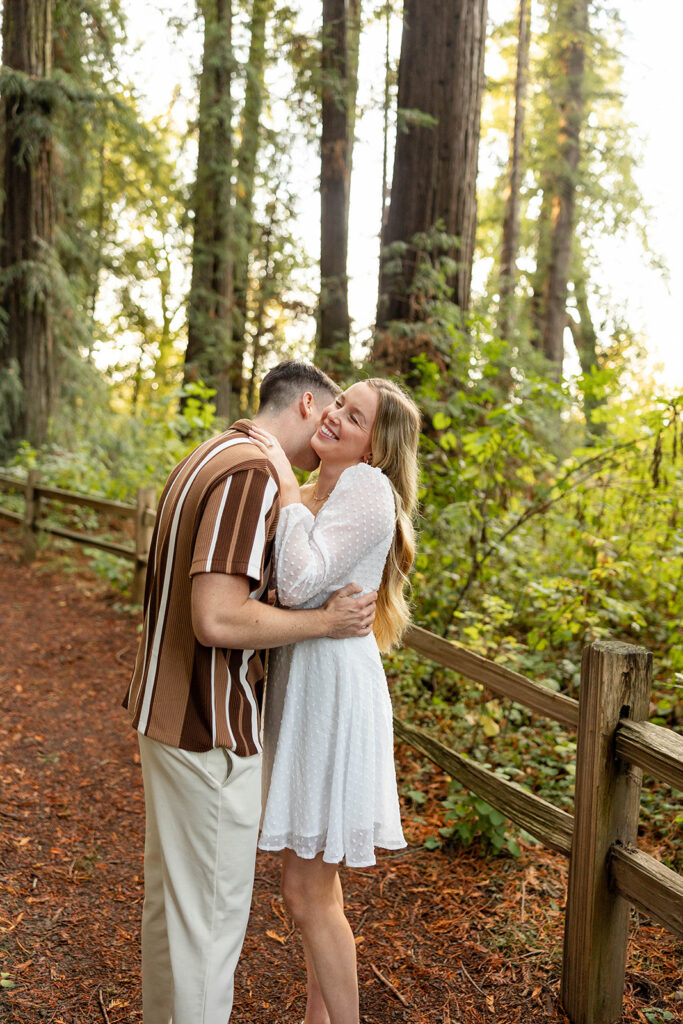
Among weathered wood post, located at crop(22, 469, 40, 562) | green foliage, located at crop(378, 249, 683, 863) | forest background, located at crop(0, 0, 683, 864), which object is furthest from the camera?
weathered wood post, located at crop(22, 469, 40, 562)

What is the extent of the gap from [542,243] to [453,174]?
1045cm

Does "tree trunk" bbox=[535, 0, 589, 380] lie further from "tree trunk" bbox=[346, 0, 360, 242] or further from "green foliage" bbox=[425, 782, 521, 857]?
"green foliage" bbox=[425, 782, 521, 857]

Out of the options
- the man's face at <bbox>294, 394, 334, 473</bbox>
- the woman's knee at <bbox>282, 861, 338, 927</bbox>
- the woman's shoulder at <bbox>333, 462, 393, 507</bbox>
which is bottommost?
the woman's knee at <bbox>282, 861, 338, 927</bbox>

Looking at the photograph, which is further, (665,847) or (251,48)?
(251,48)

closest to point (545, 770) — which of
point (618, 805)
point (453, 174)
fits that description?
point (618, 805)

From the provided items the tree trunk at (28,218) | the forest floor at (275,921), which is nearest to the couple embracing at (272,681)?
the forest floor at (275,921)

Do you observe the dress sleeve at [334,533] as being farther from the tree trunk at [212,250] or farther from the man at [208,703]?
the tree trunk at [212,250]

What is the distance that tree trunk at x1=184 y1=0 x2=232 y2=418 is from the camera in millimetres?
12469

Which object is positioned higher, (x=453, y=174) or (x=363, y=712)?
(x=453, y=174)

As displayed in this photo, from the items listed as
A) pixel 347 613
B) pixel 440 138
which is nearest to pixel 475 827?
pixel 347 613

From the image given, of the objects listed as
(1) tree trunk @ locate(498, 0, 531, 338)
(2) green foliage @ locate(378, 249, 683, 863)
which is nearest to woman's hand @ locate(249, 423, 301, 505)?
(2) green foliage @ locate(378, 249, 683, 863)

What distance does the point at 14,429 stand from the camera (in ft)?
38.5

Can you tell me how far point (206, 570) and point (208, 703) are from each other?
1.24 feet

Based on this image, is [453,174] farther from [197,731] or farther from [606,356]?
[606,356]
